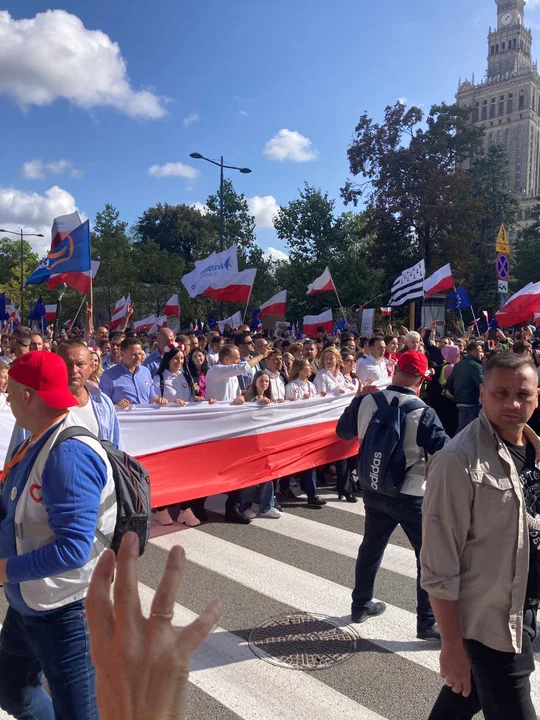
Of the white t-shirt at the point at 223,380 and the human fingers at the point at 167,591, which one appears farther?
the white t-shirt at the point at 223,380

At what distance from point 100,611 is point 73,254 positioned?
11.5 m

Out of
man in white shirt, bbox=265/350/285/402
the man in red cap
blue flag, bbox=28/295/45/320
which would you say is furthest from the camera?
blue flag, bbox=28/295/45/320

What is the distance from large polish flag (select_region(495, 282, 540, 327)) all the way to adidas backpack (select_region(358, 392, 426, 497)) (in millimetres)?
10822

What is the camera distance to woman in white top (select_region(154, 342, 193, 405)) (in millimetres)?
7473

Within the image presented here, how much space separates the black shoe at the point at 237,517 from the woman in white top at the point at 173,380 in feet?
4.90

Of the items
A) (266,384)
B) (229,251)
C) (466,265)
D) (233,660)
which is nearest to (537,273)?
(466,265)

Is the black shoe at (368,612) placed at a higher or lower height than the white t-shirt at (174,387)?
lower

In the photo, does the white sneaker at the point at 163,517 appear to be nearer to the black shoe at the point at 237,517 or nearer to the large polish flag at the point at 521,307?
the black shoe at the point at 237,517

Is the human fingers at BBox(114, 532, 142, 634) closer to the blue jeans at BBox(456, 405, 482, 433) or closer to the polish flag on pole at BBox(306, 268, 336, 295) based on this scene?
the blue jeans at BBox(456, 405, 482, 433)

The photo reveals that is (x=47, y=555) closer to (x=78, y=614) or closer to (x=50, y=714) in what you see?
(x=78, y=614)

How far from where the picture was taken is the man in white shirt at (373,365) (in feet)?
31.5

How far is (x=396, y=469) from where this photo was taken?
161 inches

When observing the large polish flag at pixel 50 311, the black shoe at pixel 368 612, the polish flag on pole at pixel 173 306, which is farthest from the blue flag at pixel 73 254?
the large polish flag at pixel 50 311

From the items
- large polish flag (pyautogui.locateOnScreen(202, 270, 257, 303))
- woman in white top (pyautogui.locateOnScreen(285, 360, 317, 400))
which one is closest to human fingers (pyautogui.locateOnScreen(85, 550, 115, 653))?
woman in white top (pyautogui.locateOnScreen(285, 360, 317, 400))
